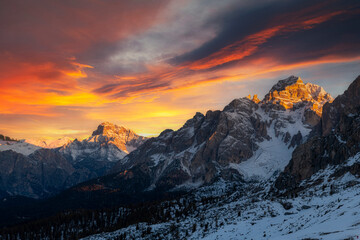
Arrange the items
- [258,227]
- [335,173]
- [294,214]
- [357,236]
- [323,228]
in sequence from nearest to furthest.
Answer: [357,236], [323,228], [258,227], [294,214], [335,173]

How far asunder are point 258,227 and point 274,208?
1783 cm

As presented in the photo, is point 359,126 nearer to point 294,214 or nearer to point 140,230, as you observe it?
point 294,214

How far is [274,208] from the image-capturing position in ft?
297

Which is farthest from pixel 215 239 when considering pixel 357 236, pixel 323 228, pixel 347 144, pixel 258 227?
pixel 347 144

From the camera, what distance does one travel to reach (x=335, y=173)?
512 feet

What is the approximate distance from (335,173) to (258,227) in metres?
102

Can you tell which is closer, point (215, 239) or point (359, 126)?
point (215, 239)

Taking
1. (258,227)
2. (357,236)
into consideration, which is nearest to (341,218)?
(357,236)

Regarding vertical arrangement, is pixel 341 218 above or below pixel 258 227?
above

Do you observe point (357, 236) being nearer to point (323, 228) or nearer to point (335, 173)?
point (323, 228)

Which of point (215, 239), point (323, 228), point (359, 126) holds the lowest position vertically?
point (215, 239)

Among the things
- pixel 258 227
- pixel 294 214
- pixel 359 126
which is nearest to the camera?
pixel 258 227

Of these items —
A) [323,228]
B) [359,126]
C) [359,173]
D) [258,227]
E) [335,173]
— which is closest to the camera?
[323,228]

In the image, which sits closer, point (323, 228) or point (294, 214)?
point (323, 228)
